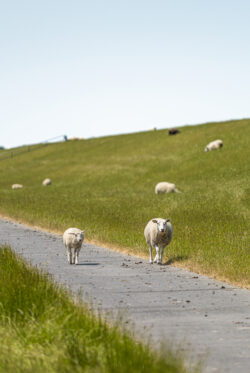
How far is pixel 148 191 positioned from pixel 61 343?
1797 inches

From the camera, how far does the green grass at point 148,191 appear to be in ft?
66.8

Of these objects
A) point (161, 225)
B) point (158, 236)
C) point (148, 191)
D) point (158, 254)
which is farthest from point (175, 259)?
point (148, 191)

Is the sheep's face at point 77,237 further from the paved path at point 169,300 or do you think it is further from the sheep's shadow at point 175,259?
the sheep's shadow at point 175,259

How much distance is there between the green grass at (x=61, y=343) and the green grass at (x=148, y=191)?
5912 millimetres

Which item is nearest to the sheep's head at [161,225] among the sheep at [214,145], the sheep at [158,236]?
the sheep at [158,236]

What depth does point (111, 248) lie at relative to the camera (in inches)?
869

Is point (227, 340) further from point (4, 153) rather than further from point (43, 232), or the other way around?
point (4, 153)

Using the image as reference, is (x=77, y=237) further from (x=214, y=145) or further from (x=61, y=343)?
(x=214, y=145)

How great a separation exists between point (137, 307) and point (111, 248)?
10246 millimetres

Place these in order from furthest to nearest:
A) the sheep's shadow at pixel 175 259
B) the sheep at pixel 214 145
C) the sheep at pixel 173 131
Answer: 1. the sheep at pixel 173 131
2. the sheep at pixel 214 145
3. the sheep's shadow at pixel 175 259

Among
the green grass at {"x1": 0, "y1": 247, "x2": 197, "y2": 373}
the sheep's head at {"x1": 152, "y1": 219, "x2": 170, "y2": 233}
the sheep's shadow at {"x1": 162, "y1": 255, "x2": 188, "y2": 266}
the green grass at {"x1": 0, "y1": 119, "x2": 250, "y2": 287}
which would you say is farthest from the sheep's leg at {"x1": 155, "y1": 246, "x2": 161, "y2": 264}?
the green grass at {"x1": 0, "y1": 247, "x2": 197, "y2": 373}

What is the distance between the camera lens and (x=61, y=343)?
7746 mm

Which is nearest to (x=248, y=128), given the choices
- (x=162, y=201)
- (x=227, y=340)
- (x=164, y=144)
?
(x=164, y=144)

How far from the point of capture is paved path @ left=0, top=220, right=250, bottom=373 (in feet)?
29.8
